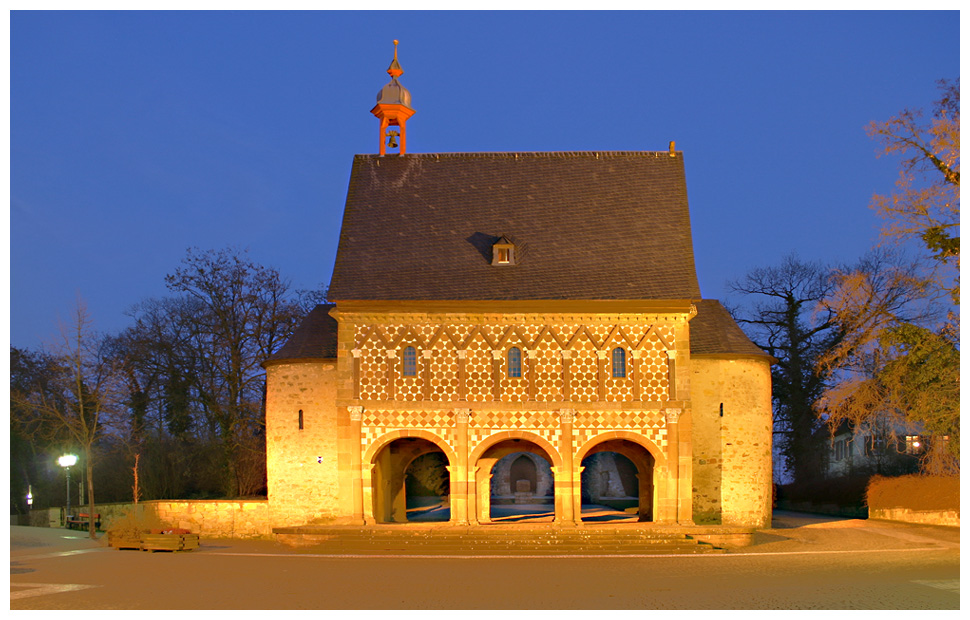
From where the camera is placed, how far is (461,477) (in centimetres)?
2870

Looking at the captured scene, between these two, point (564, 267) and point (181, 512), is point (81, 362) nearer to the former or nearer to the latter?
point (181, 512)

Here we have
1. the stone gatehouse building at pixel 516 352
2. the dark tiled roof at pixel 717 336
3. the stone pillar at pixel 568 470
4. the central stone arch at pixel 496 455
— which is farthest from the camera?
the dark tiled roof at pixel 717 336

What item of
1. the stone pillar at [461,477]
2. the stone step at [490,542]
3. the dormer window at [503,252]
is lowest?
the stone step at [490,542]

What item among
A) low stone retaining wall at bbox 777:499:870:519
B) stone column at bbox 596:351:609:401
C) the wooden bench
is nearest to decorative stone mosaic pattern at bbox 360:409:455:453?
stone column at bbox 596:351:609:401

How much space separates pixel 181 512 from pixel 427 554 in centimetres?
933

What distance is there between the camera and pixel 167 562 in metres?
23.3

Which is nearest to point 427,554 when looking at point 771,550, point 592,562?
point 592,562

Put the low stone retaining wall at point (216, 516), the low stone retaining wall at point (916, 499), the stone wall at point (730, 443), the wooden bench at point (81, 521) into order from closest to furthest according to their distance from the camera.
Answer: the stone wall at point (730, 443), the low stone retaining wall at point (216, 516), the low stone retaining wall at point (916, 499), the wooden bench at point (81, 521)

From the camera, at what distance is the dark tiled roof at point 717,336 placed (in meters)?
31.2

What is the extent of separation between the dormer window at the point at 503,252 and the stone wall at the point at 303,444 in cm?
574

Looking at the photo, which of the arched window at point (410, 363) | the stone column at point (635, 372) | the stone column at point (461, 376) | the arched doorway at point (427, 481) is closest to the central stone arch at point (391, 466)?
the stone column at point (461, 376)

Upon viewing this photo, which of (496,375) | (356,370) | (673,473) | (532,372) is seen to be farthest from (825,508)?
(356,370)

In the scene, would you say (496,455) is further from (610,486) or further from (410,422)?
(610,486)

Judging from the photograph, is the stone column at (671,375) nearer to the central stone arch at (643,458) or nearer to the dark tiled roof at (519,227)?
the central stone arch at (643,458)
